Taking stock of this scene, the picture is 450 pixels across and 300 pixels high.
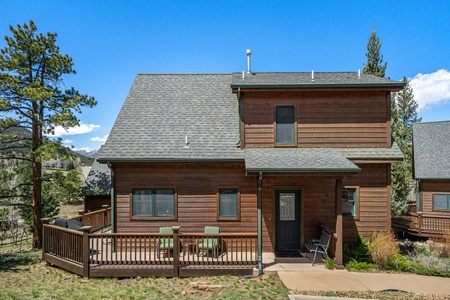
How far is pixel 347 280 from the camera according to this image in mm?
7172

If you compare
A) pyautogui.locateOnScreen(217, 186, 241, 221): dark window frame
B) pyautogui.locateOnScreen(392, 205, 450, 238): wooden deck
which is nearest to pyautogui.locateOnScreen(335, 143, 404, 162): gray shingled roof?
pyautogui.locateOnScreen(217, 186, 241, 221): dark window frame

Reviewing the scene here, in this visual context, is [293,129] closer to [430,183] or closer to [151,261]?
[151,261]

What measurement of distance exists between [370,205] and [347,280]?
3.63 m

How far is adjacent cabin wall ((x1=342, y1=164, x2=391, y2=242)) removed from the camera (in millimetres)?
9711

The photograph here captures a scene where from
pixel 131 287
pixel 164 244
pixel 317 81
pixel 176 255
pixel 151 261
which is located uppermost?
pixel 317 81

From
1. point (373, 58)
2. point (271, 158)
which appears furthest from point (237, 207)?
point (373, 58)

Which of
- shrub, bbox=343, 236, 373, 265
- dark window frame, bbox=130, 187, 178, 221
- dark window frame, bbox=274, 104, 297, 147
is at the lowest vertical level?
shrub, bbox=343, 236, 373, 265

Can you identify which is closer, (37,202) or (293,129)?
(293,129)

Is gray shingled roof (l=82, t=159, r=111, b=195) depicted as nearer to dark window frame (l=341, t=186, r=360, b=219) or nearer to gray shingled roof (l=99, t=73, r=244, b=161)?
gray shingled roof (l=99, t=73, r=244, b=161)

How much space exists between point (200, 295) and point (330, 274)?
380cm

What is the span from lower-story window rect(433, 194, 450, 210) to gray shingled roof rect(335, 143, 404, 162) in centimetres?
950

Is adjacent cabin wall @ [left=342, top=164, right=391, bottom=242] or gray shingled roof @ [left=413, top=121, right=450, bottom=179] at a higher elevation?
gray shingled roof @ [left=413, top=121, right=450, bottom=179]

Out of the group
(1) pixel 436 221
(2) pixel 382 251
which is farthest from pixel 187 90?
(1) pixel 436 221

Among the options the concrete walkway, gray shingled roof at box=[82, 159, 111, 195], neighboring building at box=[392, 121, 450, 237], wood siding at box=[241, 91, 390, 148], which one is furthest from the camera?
gray shingled roof at box=[82, 159, 111, 195]
